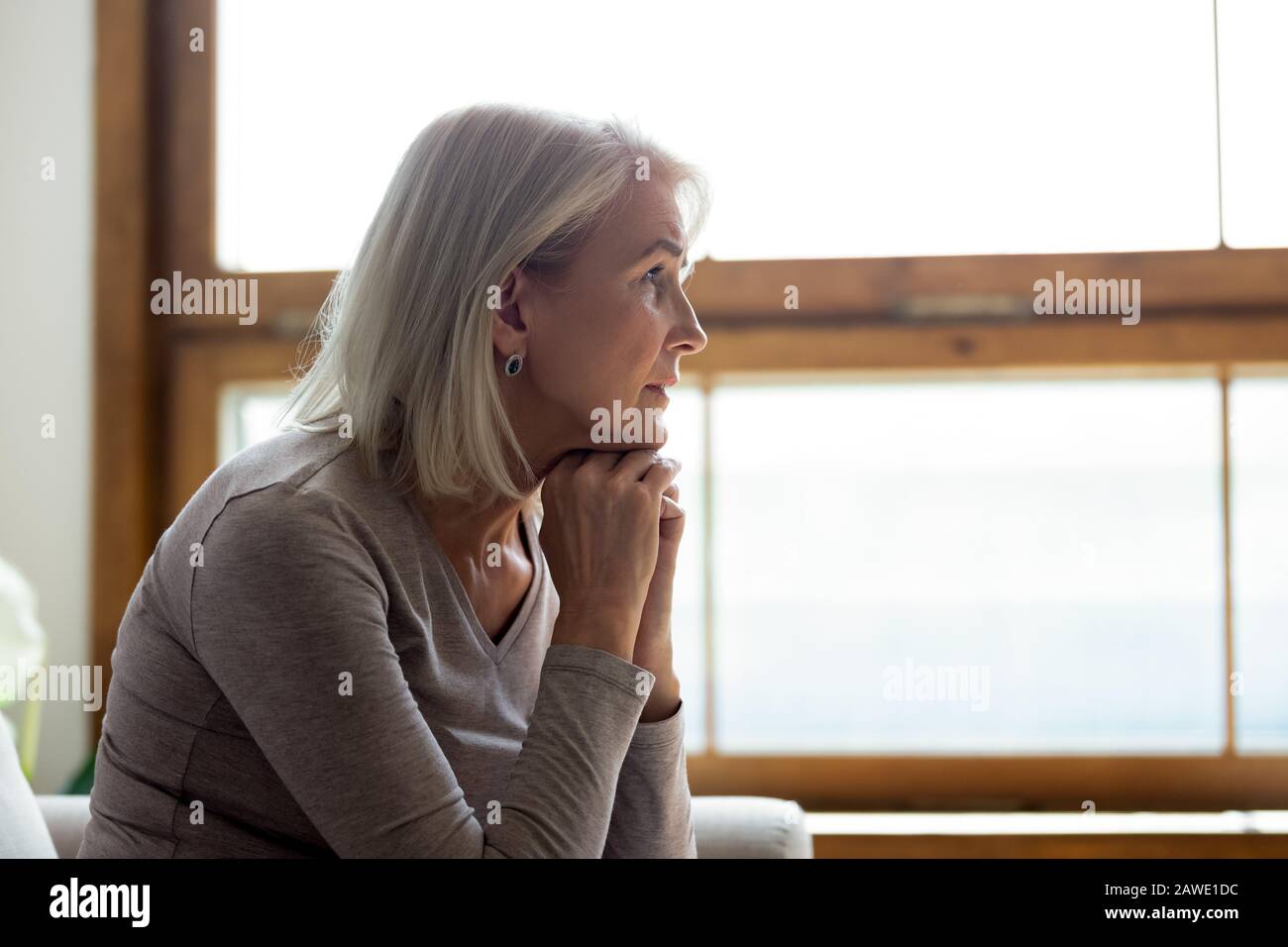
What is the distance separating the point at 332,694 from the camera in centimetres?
76

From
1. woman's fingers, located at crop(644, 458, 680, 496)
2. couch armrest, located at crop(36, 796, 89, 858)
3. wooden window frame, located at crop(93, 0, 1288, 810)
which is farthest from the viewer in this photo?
wooden window frame, located at crop(93, 0, 1288, 810)

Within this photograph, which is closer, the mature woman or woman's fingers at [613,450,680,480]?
the mature woman

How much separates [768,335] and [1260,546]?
2.48 feet

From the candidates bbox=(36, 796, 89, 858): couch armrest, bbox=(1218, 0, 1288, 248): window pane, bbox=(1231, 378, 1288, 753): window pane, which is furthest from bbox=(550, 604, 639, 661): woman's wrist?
bbox=(1218, 0, 1288, 248): window pane

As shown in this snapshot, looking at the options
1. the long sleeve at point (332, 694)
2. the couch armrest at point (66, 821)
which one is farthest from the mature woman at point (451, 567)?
the couch armrest at point (66, 821)

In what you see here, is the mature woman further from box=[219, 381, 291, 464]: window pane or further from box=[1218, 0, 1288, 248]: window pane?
box=[1218, 0, 1288, 248]: window pane

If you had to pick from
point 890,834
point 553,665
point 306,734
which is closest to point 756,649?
point 890,834

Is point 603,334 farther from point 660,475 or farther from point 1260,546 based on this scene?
point 1260,546

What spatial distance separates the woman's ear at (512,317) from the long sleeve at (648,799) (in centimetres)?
37

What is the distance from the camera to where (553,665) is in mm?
852

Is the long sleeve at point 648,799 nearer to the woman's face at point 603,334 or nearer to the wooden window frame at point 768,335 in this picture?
the woman's face at point 603,334

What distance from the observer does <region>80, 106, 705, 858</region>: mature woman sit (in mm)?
766

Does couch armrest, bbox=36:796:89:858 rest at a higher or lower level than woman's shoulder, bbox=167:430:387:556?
lower

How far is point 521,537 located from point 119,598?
813 mm
